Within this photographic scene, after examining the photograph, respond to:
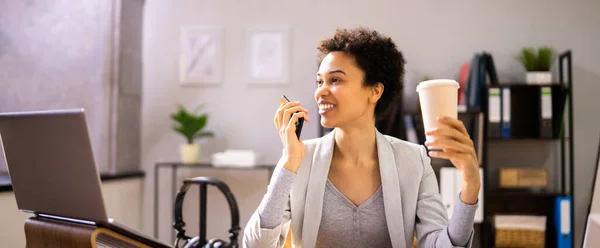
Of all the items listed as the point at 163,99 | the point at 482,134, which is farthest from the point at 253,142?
the point at 482,134

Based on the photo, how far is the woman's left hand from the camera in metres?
1.06

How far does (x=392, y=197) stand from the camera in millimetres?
1441

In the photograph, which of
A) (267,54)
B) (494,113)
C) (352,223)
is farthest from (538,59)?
(352,223)

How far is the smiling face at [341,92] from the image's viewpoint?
1.48m

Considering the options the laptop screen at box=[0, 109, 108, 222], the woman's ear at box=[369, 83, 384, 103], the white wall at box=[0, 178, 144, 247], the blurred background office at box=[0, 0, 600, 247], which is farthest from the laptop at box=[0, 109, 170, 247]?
the blurred background office at box=[0, 0, 600, 247]

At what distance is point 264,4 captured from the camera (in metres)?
4.00

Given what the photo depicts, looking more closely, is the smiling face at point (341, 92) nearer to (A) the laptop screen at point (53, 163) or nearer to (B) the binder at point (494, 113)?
(A) the laptop screen at point (53, 163)

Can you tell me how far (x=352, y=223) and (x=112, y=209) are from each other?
254 cm

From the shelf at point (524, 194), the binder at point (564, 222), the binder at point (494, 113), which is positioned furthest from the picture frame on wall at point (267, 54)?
the binder at point (564, 222)

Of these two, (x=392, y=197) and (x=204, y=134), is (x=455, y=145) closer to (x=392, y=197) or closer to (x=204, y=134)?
(x=392, y=197)

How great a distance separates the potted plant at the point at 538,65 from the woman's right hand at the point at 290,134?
2.71 m

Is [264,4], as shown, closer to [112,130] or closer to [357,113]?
[112,130]

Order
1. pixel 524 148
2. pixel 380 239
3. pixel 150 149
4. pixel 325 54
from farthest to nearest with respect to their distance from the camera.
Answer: pixel 150 149 < pixel 524 148 < pixel 325 54 < pixel 380 239

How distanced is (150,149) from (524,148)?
2933mm
